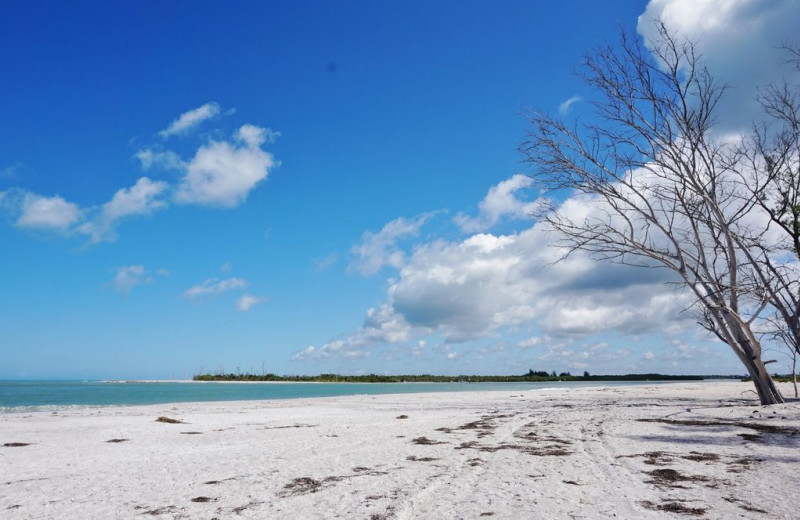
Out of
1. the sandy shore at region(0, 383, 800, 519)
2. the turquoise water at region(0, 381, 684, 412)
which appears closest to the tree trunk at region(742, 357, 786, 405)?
the sandy shore at region(0, 383, 800, 519)

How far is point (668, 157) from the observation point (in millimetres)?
16016

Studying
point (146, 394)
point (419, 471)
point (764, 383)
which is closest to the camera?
point (419, 471)

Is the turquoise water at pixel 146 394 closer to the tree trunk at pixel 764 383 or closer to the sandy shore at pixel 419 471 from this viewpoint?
the sandy shore at pixel 419 471

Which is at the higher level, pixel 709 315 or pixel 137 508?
pixel 709 315

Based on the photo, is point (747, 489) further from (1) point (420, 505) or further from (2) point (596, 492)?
(1) point (420, 505)

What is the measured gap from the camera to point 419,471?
6.97 metres

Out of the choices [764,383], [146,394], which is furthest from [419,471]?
[146,394]

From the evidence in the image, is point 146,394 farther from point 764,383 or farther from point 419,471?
point 764,383

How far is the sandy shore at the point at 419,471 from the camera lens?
5211 millimetres

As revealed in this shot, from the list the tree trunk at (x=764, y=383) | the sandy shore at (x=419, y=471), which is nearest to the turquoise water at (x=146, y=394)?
the sandy shore at (x=419, y=471)

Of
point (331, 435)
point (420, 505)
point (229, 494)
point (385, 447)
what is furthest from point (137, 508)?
point (331, 435)

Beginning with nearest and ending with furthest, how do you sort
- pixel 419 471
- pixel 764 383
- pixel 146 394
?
pixel 419 471 < pixel 764 383 < pixel 146 394

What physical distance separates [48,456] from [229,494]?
5.54 m

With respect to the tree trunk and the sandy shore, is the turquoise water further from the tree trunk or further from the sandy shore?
the tree trunk
